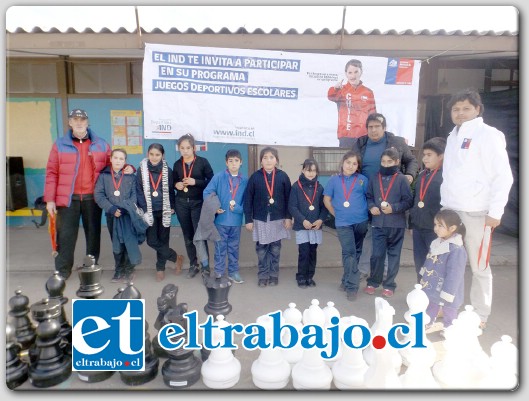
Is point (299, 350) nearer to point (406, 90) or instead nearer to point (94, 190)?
point (94, 190)

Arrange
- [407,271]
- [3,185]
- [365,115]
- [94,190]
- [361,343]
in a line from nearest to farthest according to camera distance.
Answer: [361,343] < [3,185] < [94,190] < [365,115] < [407,271]

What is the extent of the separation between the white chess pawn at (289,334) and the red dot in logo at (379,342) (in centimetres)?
49

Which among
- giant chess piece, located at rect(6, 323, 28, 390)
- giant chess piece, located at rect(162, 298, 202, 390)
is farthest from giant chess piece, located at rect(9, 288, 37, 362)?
giant chess piece, located at rect(162, 298, 202, 390)

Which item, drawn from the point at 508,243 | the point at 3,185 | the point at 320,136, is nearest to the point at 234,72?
the point at 320,136

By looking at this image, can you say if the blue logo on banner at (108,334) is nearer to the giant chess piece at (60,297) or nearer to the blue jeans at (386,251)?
the giant chess piece at (60,297)

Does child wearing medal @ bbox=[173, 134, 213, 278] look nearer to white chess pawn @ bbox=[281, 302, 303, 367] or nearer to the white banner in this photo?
the white banner

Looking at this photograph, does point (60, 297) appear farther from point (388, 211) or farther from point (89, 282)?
point (388, 211)

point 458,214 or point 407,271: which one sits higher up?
point 458,214

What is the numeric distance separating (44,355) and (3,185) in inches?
46.3

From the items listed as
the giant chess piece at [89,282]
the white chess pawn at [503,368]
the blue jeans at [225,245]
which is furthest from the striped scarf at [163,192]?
the white chess pawn at [503,368]

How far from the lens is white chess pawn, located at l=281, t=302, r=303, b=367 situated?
2789mm

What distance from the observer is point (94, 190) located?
14.7ft

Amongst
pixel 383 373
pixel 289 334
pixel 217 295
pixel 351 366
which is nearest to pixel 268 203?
pixel 217 295

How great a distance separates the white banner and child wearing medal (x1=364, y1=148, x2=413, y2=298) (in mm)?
898
